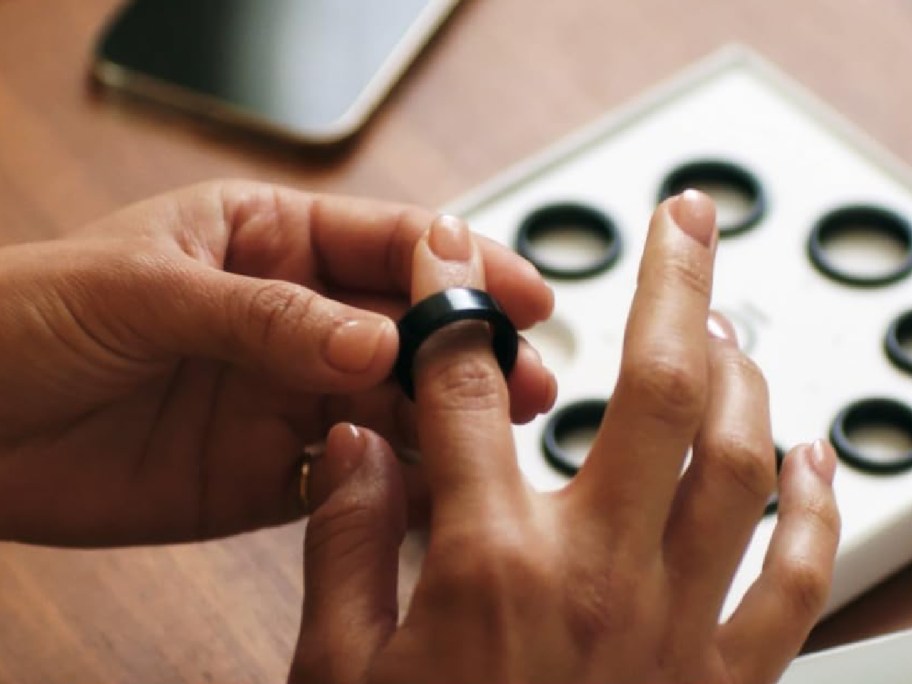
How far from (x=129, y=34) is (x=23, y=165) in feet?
0.40

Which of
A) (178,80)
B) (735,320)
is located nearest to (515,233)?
(735,320)

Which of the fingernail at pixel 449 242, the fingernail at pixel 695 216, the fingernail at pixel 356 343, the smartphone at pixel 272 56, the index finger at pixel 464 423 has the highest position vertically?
the fingernail at pixel 695 216

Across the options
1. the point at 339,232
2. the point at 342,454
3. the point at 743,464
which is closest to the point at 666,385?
the point at 743,464

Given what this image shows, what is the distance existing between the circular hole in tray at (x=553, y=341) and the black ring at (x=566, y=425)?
4 cm

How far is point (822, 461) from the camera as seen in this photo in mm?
588

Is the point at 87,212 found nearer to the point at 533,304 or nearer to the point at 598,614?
the point at 533,304

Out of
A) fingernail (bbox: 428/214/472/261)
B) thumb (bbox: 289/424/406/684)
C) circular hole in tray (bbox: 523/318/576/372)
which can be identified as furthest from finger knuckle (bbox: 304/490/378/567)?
circular hole in tray (bbox: 523/318/576/372)

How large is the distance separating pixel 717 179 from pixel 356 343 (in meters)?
0.35

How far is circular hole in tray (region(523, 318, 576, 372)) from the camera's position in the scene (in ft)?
2.49

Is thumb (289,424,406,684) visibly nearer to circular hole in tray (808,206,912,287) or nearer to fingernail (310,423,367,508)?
fingernail (310,423,367,508)

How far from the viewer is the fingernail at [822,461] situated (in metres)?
0.58

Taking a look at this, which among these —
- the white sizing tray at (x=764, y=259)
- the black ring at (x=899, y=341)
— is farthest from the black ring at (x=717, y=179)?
the black ring at (x=899, y=341)

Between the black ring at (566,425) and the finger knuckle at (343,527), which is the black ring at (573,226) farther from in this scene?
the finger knuckle at (343,527)

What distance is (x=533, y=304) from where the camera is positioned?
672mm
